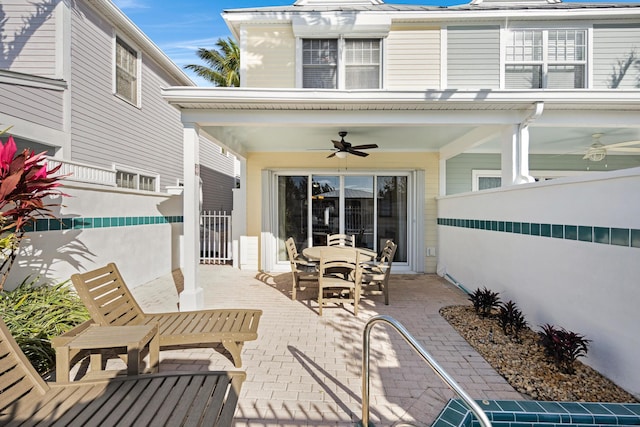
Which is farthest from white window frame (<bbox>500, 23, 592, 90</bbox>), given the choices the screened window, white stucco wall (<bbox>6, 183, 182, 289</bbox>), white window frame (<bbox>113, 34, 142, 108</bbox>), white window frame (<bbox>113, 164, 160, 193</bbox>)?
the screened window

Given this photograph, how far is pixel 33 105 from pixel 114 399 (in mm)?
6572

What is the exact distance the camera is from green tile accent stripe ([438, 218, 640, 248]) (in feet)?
8.26

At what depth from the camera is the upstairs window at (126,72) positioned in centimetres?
771

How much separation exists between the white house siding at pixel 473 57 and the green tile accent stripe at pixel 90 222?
24.0ft

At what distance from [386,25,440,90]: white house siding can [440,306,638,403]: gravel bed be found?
18.2 ft

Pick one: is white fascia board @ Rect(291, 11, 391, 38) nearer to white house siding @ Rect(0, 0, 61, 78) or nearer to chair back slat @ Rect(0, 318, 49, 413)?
white house siding @ Rect(0, 0, 61, 78)

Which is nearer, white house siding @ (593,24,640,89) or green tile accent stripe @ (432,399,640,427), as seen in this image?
green tile accent stripe @ (432,399,640,427)

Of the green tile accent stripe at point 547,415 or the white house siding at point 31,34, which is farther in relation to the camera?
the white house siding at point 31,34

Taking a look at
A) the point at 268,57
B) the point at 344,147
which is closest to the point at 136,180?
the point at 268,57

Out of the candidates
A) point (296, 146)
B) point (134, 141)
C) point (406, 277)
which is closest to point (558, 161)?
point (406, 277)

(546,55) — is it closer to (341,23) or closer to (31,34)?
(341,23)

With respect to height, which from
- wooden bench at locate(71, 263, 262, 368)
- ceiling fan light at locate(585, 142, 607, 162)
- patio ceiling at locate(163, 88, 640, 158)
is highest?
patio ceiling at locate(163, 88, 640, 158)

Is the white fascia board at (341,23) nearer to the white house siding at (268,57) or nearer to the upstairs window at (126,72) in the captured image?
the white house siding at (268,57)

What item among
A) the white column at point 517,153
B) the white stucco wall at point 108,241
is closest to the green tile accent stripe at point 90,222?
the white stucco wall at point 108,241
